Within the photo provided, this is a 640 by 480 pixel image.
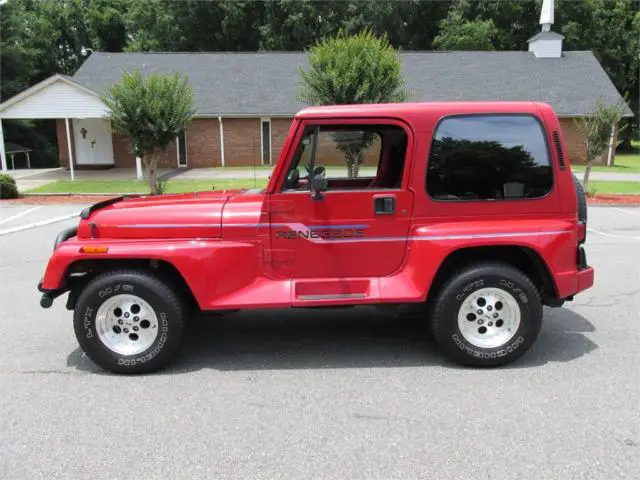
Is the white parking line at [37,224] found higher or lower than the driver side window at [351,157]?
lower

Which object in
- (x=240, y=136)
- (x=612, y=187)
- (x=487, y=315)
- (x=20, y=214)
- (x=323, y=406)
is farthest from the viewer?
(x=240, y=136)

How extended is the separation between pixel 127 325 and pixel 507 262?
10.1 ft

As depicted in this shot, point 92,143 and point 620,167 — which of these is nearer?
point 620,167

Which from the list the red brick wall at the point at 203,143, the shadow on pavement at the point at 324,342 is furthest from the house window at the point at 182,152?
the shadow on pavement at the point at 324,342

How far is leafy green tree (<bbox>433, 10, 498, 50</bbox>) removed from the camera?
40.3 m

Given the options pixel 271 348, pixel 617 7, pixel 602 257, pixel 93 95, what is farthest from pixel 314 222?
pixel 617 7

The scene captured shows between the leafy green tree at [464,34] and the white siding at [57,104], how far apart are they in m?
28.4

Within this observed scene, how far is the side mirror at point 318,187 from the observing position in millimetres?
3979

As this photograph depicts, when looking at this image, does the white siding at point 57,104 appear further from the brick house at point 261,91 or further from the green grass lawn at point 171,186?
the brick house at point 261,91

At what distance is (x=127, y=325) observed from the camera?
4.17m

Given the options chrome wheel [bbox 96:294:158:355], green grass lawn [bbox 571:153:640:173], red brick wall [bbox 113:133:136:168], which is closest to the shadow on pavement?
chrome wheel [bbox 96:294:158:355]

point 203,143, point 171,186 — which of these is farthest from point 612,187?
point 203,143

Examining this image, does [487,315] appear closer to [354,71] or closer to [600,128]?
[354,71]

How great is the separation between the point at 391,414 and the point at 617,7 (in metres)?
49.7
